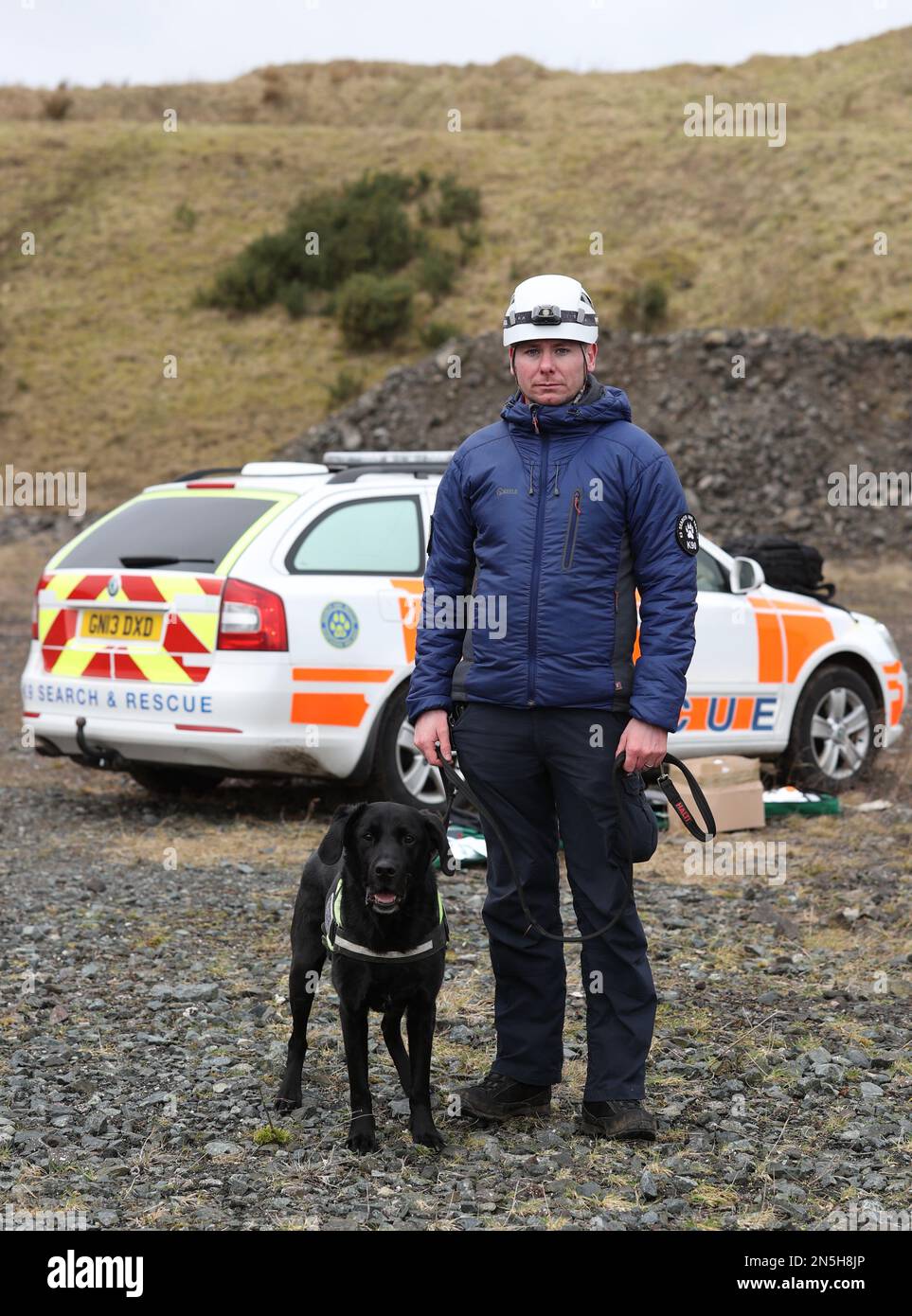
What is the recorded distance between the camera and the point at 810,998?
541 centimetres

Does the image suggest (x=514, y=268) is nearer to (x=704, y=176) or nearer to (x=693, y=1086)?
(x=704, y=176)

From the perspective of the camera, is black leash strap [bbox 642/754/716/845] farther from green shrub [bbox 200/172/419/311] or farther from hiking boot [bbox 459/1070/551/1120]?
green shrub [bbox 200/172/419/311]

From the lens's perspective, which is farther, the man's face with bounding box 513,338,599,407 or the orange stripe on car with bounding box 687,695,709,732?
the orange stripe on car with bounding box 687,695,709,732

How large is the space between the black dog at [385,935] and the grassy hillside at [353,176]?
27.1 m

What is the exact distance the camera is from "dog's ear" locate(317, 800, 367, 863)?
4.04m

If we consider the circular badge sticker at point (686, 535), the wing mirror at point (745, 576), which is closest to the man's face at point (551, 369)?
the circular badge sticker at point (686, 535)

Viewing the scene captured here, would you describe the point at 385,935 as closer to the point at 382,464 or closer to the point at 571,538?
the point at 571,538

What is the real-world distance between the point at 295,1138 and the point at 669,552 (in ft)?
6.01

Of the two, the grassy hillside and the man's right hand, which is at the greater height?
the grassy hillside

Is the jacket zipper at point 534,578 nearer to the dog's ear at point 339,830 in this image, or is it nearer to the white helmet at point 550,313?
the white helmet at point 550,313

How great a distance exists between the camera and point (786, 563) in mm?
9391

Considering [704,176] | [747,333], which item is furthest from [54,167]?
[747,333]

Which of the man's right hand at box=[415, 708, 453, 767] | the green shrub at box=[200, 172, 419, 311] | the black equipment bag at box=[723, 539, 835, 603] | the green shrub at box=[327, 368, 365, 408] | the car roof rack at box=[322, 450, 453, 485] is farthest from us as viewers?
the green shrub at box=[200, 172, 419, 311]

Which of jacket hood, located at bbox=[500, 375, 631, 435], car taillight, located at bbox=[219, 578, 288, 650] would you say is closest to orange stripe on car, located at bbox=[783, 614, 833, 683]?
car taillight, located at bbox=[219, 578, 288, 650]
